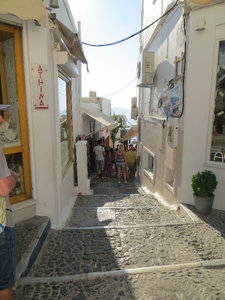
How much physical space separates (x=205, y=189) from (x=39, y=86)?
357 cm

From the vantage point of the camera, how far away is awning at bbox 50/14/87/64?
3999 mm

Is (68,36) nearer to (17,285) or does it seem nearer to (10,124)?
(10,124)

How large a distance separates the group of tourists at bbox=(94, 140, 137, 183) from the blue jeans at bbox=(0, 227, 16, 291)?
852 centimetres

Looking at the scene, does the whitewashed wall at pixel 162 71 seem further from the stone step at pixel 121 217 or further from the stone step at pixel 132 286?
the stone step at pixel 132 286

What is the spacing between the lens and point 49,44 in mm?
3711

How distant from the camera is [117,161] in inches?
415

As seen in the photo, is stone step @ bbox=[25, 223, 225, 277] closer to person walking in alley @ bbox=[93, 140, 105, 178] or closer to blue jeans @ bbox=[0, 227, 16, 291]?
blue jeans @ bbox=[0, 227, 16, 291]

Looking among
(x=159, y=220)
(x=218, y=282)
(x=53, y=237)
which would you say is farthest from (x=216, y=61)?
(x=53, y=237)

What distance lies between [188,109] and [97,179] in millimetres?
7558

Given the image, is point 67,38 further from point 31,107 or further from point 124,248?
point 124,248

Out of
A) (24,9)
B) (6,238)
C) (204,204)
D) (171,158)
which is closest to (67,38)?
(24,9)

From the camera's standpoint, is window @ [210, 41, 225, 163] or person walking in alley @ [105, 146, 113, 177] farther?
person walking in alley @ [105, 146, 113, 177]

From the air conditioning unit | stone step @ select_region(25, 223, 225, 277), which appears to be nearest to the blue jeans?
stone step @ select_region(25, 223, 225, 277)

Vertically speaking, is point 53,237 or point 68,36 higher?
point 68,36
